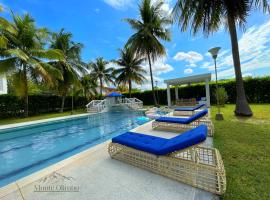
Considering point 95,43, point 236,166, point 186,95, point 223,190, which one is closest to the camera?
point 223,190

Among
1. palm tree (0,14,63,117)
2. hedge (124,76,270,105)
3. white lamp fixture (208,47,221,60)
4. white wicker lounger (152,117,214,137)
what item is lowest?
white wicker lounger (152,117,214,137)

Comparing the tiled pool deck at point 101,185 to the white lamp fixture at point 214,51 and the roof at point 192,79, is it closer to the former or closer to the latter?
the white lamp fixture at point 214,51

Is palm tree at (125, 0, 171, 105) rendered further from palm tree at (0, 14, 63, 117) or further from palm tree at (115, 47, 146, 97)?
palm tree at (0, 14, 63, 117)

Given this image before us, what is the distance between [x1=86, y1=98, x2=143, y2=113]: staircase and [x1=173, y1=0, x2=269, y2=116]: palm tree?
11601 millimetres

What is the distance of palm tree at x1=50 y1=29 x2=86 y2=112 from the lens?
1692 centimetres

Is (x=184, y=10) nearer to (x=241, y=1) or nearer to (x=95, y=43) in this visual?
(x=241, y=1)


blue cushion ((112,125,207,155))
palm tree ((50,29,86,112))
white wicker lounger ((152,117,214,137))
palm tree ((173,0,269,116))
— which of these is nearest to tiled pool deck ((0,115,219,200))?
blue cushion ((112,125,207,155))

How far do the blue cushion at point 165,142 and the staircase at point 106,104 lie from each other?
45.0 feet

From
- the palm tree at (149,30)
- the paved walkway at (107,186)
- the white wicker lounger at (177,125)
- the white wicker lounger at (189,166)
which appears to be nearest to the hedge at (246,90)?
the palm tree at (149,30)

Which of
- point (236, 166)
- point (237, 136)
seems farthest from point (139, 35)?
point (236, 166)

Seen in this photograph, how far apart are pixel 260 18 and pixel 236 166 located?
879 centimetres

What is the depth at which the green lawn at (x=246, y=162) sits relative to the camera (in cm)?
214

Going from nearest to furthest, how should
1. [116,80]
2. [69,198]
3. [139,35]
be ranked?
[69,198]
[139,35]
[116,80]

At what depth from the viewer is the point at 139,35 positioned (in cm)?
1642
